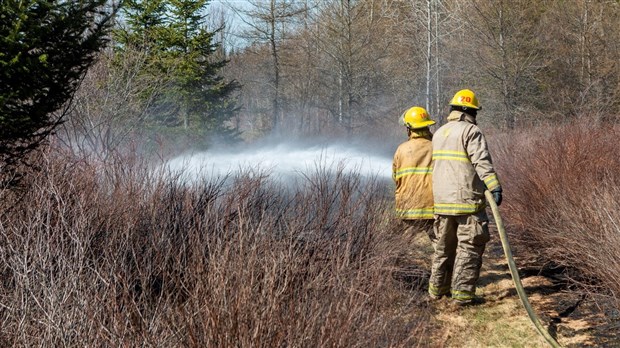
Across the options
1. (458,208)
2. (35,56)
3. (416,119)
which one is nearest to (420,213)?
(458,208)

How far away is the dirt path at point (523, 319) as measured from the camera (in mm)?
3846

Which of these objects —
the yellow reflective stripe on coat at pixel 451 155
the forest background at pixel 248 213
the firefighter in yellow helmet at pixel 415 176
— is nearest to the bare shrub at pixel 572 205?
the forest background at pixel 248 213

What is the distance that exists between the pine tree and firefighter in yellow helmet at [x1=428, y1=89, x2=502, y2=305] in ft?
10.4

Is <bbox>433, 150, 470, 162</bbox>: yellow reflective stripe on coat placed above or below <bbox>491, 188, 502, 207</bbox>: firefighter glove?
above

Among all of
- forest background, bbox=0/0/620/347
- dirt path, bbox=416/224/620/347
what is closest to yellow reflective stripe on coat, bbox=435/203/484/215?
forest background, bbox=0/0/620/347

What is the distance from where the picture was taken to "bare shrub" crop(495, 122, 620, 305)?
4238mm

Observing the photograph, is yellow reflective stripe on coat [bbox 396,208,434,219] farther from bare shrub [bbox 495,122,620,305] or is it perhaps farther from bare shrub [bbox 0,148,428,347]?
bare shrub [bbox 0,148,428,347]

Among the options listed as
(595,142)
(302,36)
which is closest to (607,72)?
(595,142)

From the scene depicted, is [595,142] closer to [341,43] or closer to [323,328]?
[323,328]

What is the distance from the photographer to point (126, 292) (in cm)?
223

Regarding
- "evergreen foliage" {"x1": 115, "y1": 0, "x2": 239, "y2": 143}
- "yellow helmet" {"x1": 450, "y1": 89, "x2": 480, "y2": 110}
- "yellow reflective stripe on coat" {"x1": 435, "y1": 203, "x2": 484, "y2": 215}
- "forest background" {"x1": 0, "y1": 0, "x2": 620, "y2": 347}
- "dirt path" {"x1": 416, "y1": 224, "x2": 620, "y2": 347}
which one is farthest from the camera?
"evergreen foliage" {"x1": 115, "y1": 0, "x2": 239, "y2": 143}

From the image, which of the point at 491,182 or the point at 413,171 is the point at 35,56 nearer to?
the point at 413,171

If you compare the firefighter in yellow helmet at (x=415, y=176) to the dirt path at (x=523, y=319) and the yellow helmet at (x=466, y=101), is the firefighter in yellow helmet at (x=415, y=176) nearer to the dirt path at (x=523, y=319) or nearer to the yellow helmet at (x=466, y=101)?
the yellow helmet at (x=466, y=101)

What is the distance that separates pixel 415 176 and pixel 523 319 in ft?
5.26
